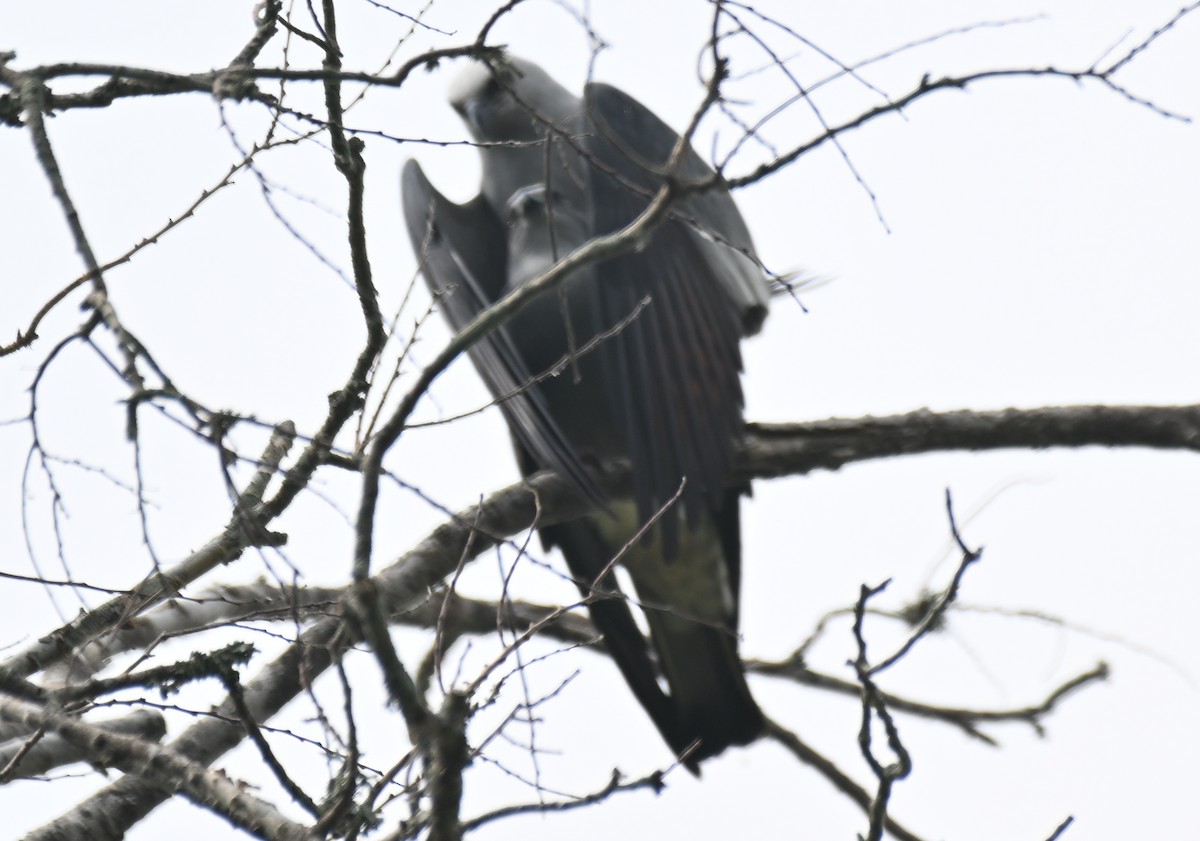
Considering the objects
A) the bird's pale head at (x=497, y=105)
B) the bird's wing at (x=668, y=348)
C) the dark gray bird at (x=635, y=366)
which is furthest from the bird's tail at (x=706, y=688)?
the bird's pale head at (x=497, y=105)

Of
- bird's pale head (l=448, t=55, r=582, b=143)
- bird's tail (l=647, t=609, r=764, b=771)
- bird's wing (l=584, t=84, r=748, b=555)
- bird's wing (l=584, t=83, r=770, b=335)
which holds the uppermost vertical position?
bird's pale head (l=448, t=55, r=582, b=143)

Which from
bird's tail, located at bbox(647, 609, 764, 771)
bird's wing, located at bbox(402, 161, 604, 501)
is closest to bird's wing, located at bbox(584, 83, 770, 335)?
bird's wing, located at bbox(402, 161, 604, 501)

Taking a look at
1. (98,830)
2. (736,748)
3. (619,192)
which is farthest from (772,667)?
(98,830)

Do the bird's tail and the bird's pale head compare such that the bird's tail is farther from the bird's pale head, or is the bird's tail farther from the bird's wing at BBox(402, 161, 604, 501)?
the bird's pale head

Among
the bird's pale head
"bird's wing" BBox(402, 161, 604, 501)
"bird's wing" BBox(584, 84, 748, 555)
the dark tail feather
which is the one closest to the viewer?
"bird's wing" BBox(402, 161, 604, 501)

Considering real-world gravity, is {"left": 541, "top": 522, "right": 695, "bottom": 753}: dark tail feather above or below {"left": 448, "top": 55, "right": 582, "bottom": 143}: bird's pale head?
below

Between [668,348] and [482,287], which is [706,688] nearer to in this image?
[668,348]

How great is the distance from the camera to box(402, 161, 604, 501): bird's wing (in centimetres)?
381

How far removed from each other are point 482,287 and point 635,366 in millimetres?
900

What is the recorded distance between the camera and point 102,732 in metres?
2.01

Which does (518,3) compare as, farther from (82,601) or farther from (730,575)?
(730,575)

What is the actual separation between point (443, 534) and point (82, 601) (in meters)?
0.95

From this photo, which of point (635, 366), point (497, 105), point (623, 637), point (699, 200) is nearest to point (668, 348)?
point (635, 366)

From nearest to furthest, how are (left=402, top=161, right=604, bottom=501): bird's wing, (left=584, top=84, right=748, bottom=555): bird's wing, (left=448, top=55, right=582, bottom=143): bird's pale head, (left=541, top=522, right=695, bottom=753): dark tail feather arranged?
(left=402, top=161, right=604, bottom=501): bird's wing, (left=584, top=84, right=748, bottom=555): bird's wing, (left=541, top=522, right=695, bottom=753): dark tail feather, (left=448, top=55, right=582, bottom=143): bird's pale head
